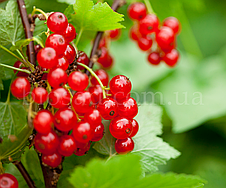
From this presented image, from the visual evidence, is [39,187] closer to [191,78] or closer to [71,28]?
[71,28]

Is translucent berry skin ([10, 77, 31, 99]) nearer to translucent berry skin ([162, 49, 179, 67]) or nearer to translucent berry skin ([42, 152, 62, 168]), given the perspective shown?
translucent berry skin ([42, 152, 62, 168])

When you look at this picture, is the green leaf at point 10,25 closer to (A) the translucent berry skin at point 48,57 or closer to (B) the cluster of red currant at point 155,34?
(A) the translucent berry skin at point 48,57

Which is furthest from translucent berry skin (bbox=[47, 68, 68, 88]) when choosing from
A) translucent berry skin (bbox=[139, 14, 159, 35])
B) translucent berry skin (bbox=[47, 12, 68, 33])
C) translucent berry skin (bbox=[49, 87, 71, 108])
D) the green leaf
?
translucent berry skin (bbox=[139, 14, 159, 35])

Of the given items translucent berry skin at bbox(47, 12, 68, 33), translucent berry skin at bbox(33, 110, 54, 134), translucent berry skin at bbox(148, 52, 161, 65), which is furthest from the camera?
translucent berry skin at bbox(148, 52, 161, 65)

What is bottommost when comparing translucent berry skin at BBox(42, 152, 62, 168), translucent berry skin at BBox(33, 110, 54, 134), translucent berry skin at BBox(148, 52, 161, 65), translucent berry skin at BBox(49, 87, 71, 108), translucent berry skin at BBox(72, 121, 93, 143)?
translucent berry skin at BBox(148, 52, 161, 65)

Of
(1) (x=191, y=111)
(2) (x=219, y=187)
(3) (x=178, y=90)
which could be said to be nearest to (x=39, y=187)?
(2) (x=219, y=187)

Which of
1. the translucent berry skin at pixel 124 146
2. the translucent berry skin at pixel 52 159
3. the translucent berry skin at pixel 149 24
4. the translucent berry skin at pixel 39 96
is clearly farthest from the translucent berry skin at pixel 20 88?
the translucent berry skin at pixel 149 24

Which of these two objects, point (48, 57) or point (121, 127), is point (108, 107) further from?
point (48, 57)
